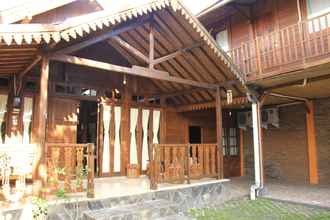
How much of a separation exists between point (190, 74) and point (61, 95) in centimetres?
346

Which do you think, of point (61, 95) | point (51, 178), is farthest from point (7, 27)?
point (61, 95)

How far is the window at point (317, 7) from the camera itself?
268 inches

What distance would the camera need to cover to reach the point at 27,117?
6.62 metres

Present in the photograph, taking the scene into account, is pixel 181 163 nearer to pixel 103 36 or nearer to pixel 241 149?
pixel 103 36

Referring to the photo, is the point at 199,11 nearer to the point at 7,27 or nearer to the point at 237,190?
the point at 237,190

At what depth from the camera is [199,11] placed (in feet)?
29.2

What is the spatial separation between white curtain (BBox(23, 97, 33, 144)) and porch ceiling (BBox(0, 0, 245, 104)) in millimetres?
870

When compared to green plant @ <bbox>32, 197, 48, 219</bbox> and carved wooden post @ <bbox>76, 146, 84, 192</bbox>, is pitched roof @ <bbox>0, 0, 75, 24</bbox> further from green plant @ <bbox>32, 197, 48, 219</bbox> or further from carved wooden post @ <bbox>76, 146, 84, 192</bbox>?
green plant @ <bbox>32, 197, 48, 219</bbox>

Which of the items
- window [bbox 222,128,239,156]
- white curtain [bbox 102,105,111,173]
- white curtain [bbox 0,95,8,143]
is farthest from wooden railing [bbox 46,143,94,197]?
window [bbox 222,128,239,156]

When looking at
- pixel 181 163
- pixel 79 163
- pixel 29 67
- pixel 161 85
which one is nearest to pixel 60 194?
pixel 79 163

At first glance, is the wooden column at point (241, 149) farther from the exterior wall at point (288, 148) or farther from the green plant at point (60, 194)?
the green plant at point (60, 194)

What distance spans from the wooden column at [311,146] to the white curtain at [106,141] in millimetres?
6437

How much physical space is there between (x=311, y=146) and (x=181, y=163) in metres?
4.96

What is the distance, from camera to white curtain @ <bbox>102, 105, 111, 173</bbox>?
7701 mm
